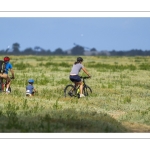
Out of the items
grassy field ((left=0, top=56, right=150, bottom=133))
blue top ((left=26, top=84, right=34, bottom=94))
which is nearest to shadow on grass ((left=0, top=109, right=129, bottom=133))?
grassy field ((left=0, top=56, right=150, bottom=133))

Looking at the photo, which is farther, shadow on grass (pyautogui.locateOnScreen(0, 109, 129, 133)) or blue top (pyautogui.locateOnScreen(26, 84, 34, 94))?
blue top (pyautogui.locateOnScreen(26, 84, 34, 94))

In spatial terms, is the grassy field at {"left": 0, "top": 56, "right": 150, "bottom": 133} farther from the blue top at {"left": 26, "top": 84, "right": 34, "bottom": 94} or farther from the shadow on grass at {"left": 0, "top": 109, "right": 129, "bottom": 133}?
Answer: the blue top at {"left": 26, "top": 84, "right": 34, "bottom": 94}

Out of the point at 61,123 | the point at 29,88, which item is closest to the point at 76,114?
the point at 61,123

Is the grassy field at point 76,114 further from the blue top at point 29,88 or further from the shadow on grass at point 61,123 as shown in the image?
the blue top at point 29,88

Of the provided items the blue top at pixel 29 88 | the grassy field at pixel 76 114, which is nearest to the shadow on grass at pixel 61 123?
the grassy field at pixel 76 114

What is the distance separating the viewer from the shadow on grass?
516 inches

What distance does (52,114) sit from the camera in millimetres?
15789

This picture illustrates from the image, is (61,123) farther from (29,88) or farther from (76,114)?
(29,88)

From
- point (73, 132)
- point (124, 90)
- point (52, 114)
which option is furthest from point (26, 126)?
point (124, 90)

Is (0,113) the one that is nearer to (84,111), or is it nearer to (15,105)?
(15,105)

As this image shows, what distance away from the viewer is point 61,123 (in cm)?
1392

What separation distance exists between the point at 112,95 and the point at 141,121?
7137 mm

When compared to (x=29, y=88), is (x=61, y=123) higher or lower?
lower
